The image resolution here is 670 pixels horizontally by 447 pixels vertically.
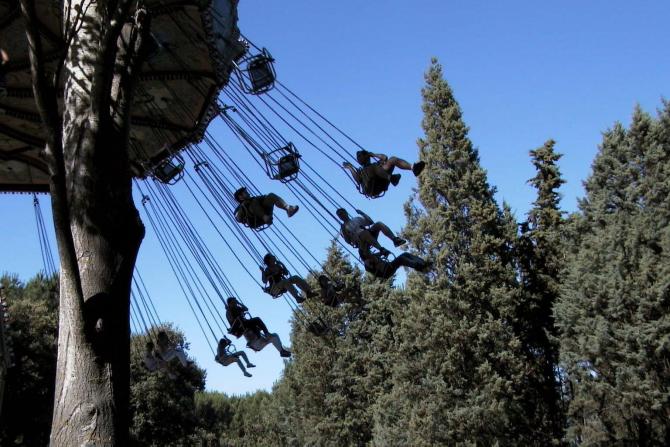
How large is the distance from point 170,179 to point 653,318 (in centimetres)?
1685

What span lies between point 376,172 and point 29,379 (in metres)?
29.3

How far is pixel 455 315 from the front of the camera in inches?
1137

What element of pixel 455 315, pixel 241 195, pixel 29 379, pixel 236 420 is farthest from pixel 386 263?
pixel 236 420

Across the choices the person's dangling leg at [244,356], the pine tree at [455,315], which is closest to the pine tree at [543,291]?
the pine tree at [455,315]

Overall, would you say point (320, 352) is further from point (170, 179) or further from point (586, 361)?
point (170, 179)

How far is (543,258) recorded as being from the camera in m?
32.5

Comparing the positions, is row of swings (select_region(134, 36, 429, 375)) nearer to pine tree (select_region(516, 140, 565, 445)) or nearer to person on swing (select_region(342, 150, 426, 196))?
person on swing (select_region(342, 150, 426, 196))

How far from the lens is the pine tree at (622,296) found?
22031 mm

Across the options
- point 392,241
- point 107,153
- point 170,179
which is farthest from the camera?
point 170,179

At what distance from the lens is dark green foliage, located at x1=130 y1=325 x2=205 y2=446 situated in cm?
4212

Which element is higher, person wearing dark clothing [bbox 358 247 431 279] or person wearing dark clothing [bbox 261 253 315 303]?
person wearing dark clothing [bbox 261 253 315 303]

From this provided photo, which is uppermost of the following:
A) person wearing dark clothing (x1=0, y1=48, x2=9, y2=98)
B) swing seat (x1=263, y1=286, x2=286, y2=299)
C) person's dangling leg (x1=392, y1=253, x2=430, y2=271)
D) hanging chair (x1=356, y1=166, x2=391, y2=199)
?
person wearing dark clothing (x1=0, y1=48, x2=9, y2=98)

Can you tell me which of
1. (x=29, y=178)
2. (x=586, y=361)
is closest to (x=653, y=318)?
(x=586, y=361)

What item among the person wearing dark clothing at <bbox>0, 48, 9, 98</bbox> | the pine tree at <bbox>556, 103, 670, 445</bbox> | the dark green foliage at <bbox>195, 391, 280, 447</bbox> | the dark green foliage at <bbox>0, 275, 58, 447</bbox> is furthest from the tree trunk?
the dark green foliage at <bbox>195, 391, 280, 447</bbox>
